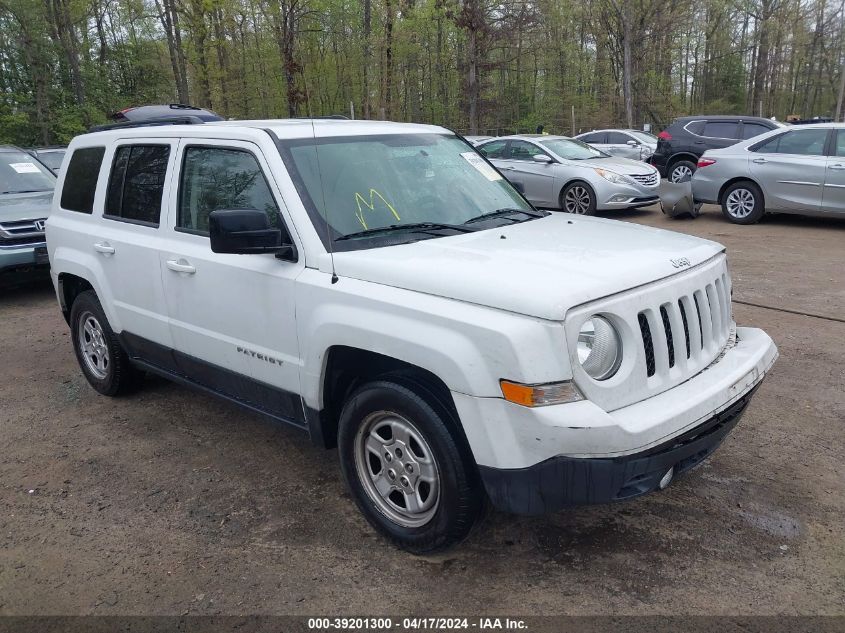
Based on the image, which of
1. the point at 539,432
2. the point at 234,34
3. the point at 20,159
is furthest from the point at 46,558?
the point at 234,34

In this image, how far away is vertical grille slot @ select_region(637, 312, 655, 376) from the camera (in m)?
2.86

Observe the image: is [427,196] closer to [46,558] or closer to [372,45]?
[46,558]

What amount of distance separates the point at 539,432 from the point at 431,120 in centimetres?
3901

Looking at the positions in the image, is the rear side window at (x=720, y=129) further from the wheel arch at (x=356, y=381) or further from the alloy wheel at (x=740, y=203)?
the wheel arch at (x=356, y=381)

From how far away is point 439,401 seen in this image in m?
2.92

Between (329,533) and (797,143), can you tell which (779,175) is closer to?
(797,143)

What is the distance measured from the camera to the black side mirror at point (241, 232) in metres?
3.17

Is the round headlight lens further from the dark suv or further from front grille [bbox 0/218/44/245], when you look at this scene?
the dark suv

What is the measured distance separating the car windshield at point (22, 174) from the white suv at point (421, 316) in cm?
587

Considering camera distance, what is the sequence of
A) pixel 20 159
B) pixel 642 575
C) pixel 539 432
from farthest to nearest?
pixel 20 159 → pixel 642 575 → pixel 539 432

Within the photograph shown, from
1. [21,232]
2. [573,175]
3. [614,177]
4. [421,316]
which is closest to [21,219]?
[21,232]

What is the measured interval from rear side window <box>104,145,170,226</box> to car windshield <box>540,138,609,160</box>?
992 cm

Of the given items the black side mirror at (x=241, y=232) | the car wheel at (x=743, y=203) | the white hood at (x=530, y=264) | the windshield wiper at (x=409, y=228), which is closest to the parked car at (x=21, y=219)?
the black side mirror at (x=241, y=232)

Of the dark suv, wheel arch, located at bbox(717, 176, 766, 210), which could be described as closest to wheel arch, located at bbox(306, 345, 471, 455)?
wheel arch, located at bbox(717, 176, 766, 210)
